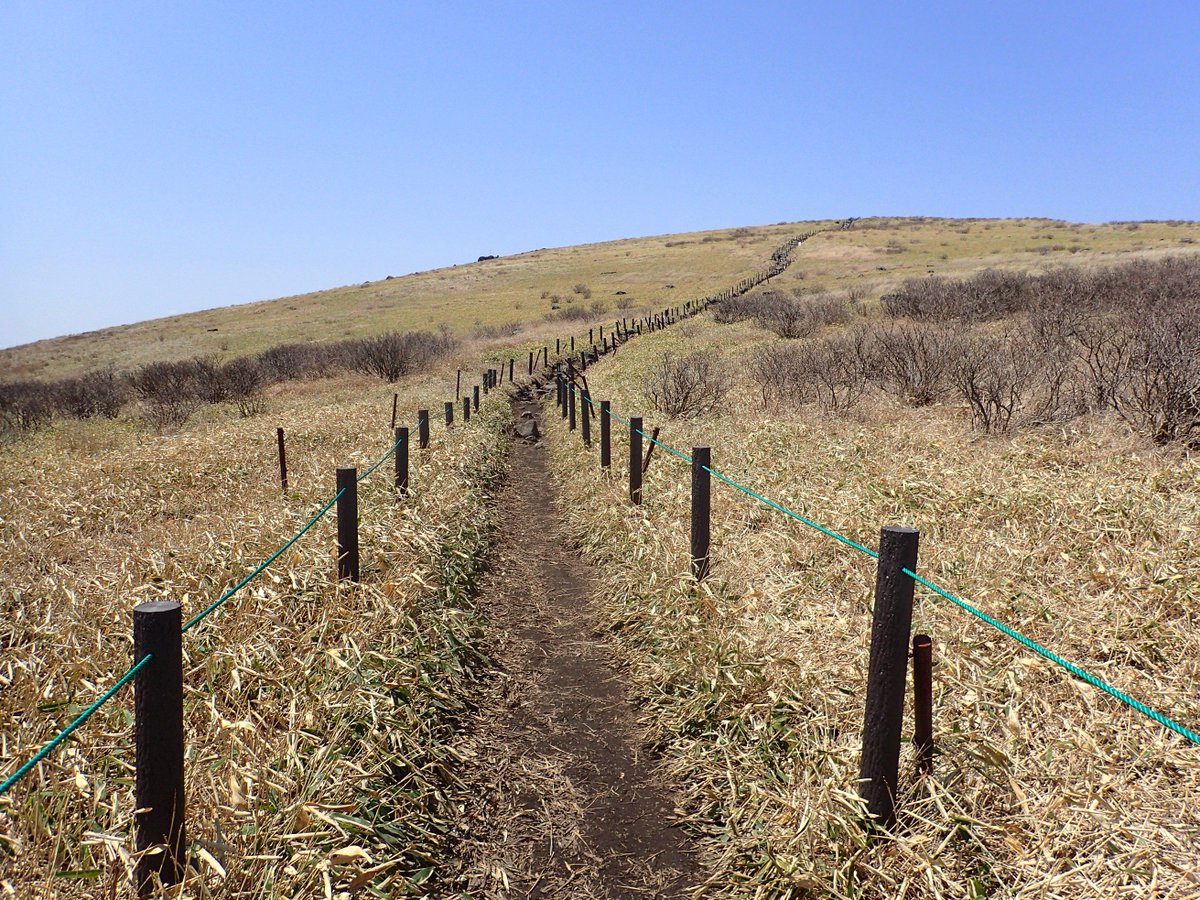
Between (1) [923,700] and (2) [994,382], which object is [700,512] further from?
(2) [994,382]

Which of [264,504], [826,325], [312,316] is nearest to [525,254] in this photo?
[312,316]

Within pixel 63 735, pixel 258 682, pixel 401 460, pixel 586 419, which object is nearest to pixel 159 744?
pixel 63 735

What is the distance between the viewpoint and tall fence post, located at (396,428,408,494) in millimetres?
8312

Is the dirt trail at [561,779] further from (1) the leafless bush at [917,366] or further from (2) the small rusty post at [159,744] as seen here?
(1) the leafless bush at [917,366]

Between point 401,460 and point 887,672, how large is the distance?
6493mm

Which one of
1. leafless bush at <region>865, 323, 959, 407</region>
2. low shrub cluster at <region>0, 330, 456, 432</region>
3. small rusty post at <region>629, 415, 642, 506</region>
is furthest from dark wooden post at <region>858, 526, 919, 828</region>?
low shrub cluster at <region>0, 330, 456, 432</region>

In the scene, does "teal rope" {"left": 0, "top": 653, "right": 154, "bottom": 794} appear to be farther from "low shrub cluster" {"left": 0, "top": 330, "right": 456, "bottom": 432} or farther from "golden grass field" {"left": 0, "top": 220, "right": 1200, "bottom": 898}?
"low shrub cluster" {"left": 0, "top": 330, "right": 456, "bottom": 432}

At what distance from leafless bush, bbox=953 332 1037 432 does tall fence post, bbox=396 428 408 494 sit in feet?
25.3

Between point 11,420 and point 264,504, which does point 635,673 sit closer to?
point 264,504

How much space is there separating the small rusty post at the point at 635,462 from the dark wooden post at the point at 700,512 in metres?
2.30

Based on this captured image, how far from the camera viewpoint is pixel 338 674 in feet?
14.5

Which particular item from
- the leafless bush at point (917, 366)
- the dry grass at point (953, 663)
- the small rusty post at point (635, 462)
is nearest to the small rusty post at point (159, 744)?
the dry grass at point (953, 663)

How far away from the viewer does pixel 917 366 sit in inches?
494

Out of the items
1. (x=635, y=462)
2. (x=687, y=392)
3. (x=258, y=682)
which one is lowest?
(x=258, y=682)
